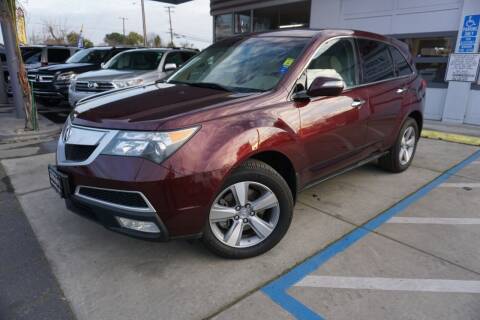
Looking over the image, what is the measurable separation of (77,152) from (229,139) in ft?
3.70

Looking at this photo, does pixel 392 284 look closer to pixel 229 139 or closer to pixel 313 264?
pixel 313 264

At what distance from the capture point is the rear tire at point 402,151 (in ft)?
15.2

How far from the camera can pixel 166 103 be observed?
276 cm

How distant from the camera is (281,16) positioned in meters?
13.9

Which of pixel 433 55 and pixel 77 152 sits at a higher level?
pixel 433 55

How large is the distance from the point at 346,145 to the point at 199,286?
6.54 ft

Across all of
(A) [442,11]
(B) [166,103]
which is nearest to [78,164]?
(B) [166,103]

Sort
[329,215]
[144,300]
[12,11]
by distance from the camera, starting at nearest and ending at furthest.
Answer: [144,300] → [329,215] → [12,11]

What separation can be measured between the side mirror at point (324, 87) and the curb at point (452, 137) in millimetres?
4957

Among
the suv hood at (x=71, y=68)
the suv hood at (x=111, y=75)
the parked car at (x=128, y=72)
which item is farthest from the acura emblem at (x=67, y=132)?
the suv hood at (x=71, y=68)

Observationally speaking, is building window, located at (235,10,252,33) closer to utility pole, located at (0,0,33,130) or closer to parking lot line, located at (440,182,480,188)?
utility pole, located at (0,0,33,130)

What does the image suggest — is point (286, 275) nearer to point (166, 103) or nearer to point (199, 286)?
point (199, 286)

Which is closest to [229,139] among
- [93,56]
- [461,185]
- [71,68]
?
[461,185]

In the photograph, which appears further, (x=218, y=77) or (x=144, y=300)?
(x=218, y=77)
